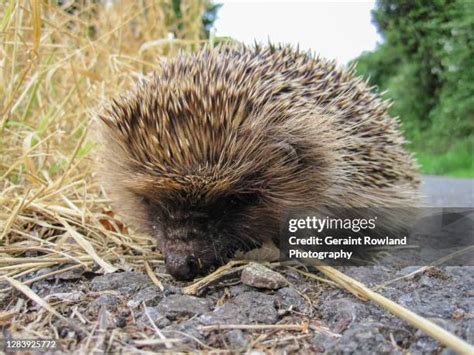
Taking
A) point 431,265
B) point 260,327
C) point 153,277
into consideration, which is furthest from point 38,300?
point 431,265

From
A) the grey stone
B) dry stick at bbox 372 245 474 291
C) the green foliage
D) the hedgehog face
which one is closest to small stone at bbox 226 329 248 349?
the grey stone

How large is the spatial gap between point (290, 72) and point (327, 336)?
5.77 feet

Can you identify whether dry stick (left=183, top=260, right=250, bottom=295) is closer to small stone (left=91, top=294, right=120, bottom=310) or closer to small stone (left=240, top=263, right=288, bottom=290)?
small stone (left=240, top=263, right=288, bottom=290)

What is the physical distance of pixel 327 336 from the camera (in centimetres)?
173

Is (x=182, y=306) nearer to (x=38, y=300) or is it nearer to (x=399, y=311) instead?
(x=38, y=300)

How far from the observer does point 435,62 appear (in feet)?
9.28

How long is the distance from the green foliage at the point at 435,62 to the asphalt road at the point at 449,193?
24.7 inches

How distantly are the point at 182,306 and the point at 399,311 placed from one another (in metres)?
0.76

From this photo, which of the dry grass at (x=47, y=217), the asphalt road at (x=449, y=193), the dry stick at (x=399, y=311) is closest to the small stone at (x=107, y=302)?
the dry grass at (x=47, y=217)

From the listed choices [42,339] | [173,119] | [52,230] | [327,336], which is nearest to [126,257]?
[52,230]

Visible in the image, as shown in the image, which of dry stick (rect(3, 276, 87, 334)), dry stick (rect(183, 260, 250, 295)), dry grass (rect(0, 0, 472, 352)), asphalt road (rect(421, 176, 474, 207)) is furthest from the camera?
asphalt road (rect(421, 176, 474, 207))

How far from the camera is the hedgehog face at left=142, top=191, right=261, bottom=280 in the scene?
2301 millimetres

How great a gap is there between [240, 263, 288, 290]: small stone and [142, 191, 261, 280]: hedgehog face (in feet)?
0.71

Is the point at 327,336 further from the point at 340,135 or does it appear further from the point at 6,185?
the point at 6,185
